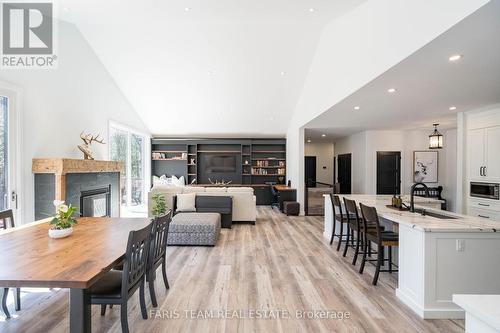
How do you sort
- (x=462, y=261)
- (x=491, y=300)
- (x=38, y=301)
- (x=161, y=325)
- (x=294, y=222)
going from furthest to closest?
(x=294, y=222) → (x=38, y=301) → (x=462, y=261) → (x=161, y=325) → (x=491, y=300)

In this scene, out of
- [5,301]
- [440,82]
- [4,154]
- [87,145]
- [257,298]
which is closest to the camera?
[5,301]

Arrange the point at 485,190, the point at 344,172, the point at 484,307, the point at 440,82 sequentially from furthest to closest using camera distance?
the point at 344,172 < the point at 485,190 < the point at 440,82 < the point at 484,307

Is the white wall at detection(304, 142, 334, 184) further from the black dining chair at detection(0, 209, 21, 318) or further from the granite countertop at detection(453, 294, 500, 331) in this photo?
the granite countertop at detection(453, 294, 500, 331)

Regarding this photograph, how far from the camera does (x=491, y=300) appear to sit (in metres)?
1.00

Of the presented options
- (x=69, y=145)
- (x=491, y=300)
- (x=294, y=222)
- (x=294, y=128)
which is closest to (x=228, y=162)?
(x=294, y=128)

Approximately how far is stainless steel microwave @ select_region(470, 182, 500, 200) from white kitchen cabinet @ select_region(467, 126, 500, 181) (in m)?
0.11

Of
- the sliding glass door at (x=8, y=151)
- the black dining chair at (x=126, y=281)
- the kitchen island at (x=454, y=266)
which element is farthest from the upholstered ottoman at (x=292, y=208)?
the sliding glass door at (x=8, y=151)

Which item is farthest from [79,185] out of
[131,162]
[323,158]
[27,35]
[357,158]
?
[323,158]

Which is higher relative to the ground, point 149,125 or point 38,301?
point 149,125

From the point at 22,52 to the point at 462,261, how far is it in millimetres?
6334

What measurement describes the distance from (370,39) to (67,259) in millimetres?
3953

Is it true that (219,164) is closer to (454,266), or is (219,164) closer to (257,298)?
(257,298)

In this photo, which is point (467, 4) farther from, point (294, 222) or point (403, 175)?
point (403, 175)

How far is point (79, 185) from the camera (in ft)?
14.4
